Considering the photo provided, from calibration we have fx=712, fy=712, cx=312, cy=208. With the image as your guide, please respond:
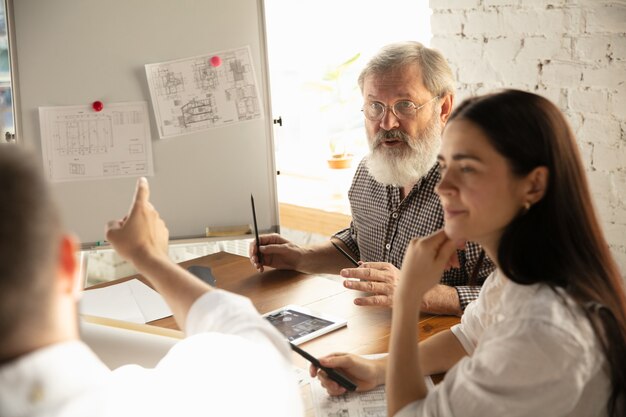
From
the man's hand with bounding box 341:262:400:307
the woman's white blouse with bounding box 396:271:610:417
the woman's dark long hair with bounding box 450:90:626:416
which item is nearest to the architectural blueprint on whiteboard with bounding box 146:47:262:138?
the man's hand with bounding box 341:262:400:307

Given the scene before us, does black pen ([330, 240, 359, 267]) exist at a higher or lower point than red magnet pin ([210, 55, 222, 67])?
lower

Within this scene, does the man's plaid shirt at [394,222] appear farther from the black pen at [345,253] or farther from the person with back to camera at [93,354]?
the person with back to camera at [93,354]

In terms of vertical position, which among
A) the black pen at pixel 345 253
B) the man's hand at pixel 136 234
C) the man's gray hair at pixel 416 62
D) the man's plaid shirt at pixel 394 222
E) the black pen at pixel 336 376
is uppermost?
the man's gray hair at pixel 416 62

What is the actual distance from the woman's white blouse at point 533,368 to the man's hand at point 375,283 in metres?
0.60

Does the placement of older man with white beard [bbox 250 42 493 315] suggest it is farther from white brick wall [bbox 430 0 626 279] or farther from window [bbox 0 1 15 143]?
window [bbox 0 1 15 143]

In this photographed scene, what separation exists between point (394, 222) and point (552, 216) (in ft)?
3.45

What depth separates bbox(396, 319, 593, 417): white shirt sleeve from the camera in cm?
103

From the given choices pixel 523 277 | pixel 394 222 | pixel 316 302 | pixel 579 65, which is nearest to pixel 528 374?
pixel 523 277

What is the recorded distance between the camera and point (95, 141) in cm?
228

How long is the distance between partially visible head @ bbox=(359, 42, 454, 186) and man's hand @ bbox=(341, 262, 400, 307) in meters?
0.42

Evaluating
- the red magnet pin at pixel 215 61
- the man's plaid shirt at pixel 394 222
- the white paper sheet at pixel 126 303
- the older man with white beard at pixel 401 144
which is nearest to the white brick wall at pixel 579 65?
the older man with white beard at pixel 401 144

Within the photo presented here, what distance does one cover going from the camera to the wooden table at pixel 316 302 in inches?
61.6

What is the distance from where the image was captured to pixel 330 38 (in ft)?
11.5

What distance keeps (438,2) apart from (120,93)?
118cm
